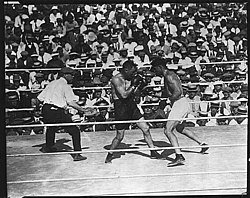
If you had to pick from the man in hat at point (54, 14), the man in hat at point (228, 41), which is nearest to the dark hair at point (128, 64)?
the man in hat at point (54, 14)

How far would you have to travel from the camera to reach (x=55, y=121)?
399 centimetres

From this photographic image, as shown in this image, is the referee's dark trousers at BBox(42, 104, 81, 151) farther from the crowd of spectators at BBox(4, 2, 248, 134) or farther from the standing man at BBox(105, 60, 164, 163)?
the standing man at BBox(105, 60, 164, 163)

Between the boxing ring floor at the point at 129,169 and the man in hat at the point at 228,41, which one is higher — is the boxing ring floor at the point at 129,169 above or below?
below

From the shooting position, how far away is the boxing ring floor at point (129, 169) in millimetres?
3945

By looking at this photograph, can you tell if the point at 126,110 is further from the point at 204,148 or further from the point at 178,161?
the point at 204,148

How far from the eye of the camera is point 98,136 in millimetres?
4020

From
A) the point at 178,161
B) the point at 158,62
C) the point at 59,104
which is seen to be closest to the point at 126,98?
the point at 158,62

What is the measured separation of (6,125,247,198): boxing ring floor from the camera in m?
3.95

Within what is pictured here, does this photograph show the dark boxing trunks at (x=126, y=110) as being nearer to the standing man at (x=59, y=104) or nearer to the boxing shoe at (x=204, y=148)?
the standing man at (x=59, y=104)

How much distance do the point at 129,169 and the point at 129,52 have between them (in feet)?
2.76

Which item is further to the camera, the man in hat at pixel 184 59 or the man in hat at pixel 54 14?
the man in hat at pixel 184 59

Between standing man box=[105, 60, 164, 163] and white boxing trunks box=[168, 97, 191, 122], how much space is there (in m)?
0.21

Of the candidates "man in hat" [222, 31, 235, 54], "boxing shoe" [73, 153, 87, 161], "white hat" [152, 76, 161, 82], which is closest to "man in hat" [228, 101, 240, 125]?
"man in hat" [222, 31, 235, 54]

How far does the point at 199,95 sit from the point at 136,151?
617 millimetres
